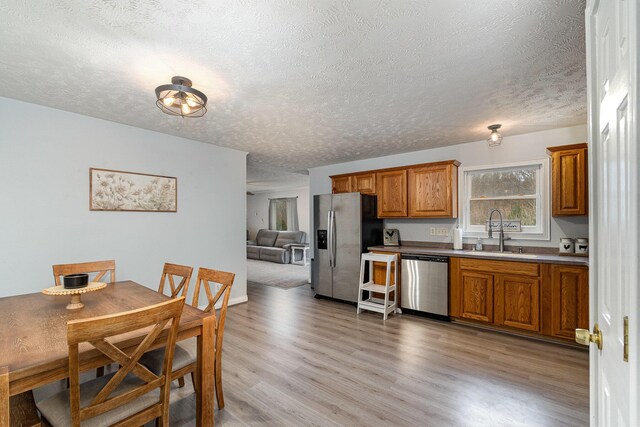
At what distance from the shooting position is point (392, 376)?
7.89ft

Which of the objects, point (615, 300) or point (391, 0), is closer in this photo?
point (615, 300)

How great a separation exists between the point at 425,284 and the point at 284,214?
695cm

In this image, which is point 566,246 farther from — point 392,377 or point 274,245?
point 274,245

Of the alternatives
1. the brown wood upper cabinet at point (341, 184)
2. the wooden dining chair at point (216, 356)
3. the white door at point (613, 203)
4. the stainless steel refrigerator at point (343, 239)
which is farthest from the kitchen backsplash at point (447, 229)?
the wooden dining chair at point (216, 356)

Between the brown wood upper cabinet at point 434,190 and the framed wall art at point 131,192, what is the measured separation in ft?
11.0

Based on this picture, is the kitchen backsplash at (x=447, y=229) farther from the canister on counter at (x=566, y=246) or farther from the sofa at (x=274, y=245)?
the sofa at (x=274, y=245)

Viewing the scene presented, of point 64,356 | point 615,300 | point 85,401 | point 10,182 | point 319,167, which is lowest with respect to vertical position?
point 85,401

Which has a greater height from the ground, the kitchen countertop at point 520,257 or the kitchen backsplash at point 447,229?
the kitchen backsplash at point 447,229

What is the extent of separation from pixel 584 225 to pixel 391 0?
3.49m

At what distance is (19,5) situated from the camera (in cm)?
148

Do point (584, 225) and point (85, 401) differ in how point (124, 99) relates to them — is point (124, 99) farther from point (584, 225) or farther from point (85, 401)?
point (584, 225)

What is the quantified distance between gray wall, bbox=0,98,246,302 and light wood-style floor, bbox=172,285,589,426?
132cm

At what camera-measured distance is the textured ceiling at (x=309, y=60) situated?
153cm

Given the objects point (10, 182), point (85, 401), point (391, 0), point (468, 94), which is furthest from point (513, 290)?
point (10, 182)
